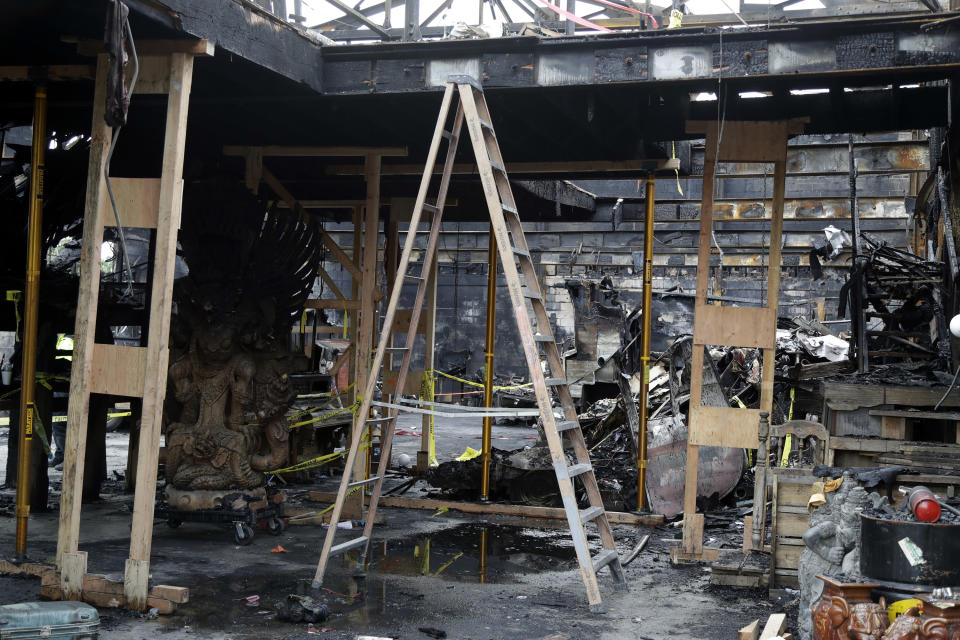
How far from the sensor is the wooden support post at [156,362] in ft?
19.0

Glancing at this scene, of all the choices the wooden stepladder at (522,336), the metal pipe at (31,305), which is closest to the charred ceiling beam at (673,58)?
the wooden stepladder at (522,336)

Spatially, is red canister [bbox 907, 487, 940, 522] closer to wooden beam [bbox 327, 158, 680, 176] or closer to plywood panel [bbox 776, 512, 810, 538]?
plywood panel [bbox 776, 512, 810, 538]

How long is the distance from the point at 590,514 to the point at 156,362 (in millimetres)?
3158

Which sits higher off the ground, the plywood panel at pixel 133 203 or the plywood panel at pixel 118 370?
the plywood panel at pixel 133 203

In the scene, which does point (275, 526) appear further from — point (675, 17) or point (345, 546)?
point (675, 17)

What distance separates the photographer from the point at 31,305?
21.7ft

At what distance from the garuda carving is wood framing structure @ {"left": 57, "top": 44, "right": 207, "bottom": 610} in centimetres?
258

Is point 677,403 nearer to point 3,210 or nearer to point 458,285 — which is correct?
point 3,210

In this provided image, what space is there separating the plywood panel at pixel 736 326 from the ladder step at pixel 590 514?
1946mm

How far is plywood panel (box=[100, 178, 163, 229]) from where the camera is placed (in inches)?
235

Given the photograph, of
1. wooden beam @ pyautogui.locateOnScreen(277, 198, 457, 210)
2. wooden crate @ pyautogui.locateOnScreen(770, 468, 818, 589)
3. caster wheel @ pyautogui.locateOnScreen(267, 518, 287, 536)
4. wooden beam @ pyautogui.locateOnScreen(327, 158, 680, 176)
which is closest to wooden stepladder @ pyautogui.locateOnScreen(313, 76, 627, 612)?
wooden crate @ pyautogui.locateOnScreen(770, 468, 818, 589)

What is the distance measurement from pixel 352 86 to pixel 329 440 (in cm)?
683

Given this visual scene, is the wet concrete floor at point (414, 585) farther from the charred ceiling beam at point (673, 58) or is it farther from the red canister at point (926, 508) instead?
the charred ceiling beam at point (673, 58)

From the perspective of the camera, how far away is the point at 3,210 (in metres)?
9.37
